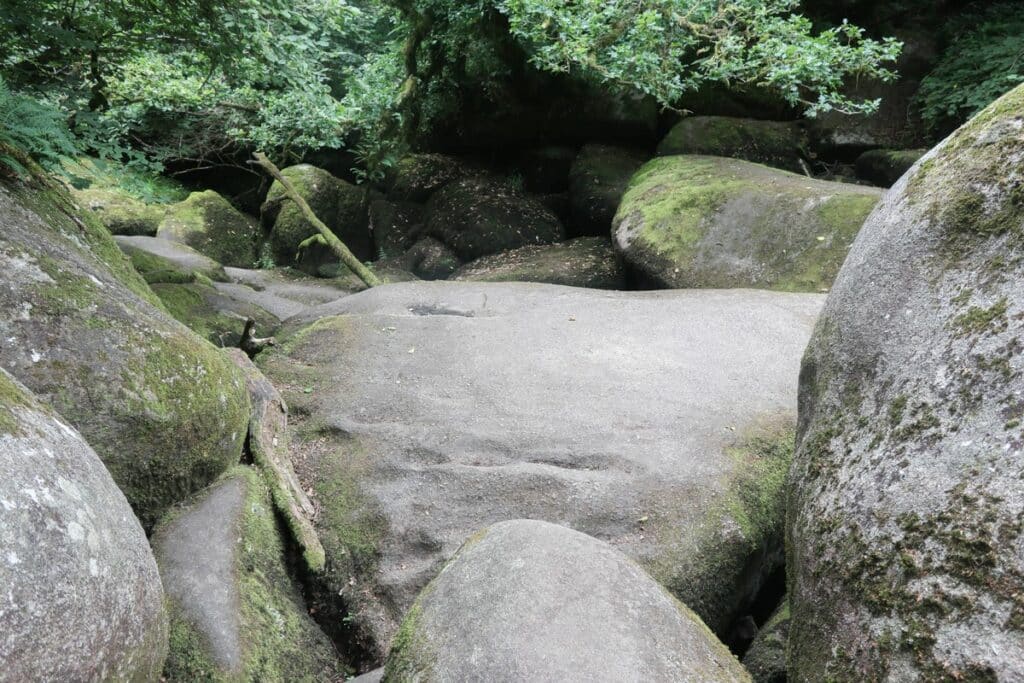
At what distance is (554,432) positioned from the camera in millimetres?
5098

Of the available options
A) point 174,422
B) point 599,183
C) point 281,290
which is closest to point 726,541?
point 174,422

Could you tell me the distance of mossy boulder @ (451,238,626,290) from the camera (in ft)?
36.0

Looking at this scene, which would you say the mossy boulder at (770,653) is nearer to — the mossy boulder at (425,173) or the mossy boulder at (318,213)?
the mossy boulder at (425,173)

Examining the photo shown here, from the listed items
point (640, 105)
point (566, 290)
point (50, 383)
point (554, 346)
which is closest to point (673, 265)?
point (566, 290)

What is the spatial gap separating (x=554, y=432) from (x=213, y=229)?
12076 millimetres

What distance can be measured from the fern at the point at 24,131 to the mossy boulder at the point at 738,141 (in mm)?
9204

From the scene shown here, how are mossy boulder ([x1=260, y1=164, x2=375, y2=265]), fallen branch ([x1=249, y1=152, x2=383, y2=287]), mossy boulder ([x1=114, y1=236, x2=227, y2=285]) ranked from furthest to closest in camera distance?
mossy boulder ([x1=260, y1=164, x2=375, y2=265]), fallen branch ([x1=249, y1=152, x2=383, y2=287]), mossy boulder ([x1=114, y1=236, x2=227, y2=285])

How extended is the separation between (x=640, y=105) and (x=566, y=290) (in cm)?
588

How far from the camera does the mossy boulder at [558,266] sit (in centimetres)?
1097

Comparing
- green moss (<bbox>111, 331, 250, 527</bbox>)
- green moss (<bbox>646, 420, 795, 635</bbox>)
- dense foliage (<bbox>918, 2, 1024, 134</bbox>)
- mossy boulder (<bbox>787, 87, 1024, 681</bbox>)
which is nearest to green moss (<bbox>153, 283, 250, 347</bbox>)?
green moss (<bbox>111, 331, 250, 527</bbox>)

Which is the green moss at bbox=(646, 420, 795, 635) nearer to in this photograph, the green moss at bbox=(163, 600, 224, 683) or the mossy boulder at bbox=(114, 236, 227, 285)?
the green moss at bbox=(163, 600, 224, 683)

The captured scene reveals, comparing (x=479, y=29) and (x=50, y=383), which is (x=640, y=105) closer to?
(x=479, y=29)

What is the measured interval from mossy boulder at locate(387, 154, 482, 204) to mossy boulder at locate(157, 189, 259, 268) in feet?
10.8

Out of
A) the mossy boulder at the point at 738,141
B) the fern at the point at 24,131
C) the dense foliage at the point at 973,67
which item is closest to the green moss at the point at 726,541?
the fern at the point at 24,131
